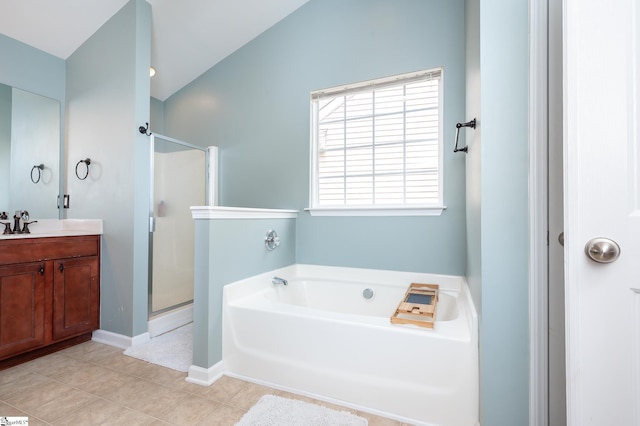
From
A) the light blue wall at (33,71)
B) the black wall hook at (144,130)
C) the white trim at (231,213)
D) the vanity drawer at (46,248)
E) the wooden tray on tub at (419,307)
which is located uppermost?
the light blue wall at (33,71)

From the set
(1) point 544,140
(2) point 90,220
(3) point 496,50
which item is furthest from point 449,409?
(2) point 90,220

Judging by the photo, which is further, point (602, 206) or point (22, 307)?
point (22, 307)

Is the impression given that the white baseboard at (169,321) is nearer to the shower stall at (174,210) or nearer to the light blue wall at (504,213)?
the shower stall at (174,210)

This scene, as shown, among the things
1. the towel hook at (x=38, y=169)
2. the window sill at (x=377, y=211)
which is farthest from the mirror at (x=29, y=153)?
the window sill at (x=377, y=211)

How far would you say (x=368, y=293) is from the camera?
233 cm

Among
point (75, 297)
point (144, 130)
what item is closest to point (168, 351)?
point (75, 297)

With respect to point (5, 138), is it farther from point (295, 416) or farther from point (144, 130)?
point (295, 416)

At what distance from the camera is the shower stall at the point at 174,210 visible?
8.36 ft

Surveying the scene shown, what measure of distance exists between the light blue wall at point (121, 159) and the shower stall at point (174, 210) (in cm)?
14

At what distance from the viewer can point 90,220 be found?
2.52 meters

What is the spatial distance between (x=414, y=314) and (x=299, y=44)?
8.21 ft

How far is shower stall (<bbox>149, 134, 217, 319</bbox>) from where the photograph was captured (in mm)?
2547

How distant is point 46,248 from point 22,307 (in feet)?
1.33

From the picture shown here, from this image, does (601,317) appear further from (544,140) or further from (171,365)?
(171,365)
